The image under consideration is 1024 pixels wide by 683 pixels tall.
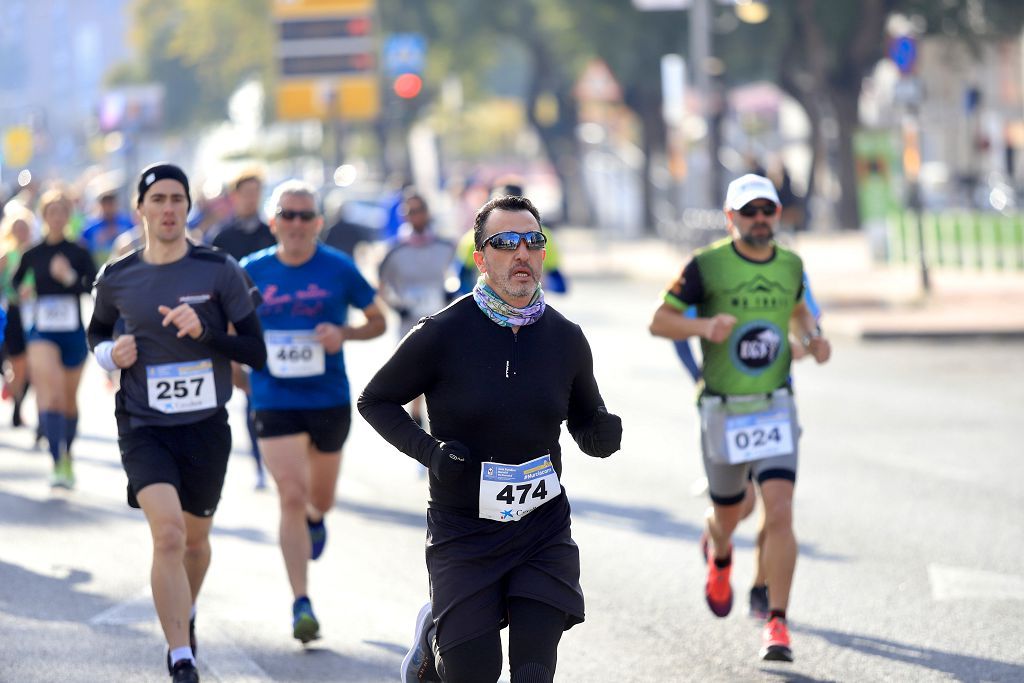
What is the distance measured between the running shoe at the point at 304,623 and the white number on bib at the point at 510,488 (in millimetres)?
2330

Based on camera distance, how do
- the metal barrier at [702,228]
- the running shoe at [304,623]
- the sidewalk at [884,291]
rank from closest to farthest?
the running shoe at [304,623] < the sidewalk at [884,291] < the metal barrier at [702,228]

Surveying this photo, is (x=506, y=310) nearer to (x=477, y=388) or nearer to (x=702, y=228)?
(x=477, y=388)

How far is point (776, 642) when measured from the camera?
283 inches

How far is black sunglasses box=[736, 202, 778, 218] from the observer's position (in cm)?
762

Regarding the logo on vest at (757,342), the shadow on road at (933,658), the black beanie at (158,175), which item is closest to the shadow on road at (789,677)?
the shadow on road at (933,658)

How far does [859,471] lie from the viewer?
12.5 m

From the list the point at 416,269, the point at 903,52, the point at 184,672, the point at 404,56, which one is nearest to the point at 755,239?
the point at 184,672

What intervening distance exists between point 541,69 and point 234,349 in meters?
49.7

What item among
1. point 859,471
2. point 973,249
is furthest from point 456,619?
point 973,249

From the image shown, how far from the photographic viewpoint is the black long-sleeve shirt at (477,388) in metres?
5.43

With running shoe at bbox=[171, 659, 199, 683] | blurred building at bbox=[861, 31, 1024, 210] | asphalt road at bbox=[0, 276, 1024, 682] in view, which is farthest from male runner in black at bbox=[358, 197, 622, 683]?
blurred building at bbox=[861, 31, 1024, 210]

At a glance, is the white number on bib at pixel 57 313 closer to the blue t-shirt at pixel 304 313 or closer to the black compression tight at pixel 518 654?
the blue t-shirt at pixel 304 313

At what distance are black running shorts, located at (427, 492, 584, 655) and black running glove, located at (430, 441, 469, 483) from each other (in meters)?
0.22

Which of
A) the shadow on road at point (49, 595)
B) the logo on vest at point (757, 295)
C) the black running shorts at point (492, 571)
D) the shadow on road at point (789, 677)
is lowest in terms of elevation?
the shadow on road at point (789, 677)
